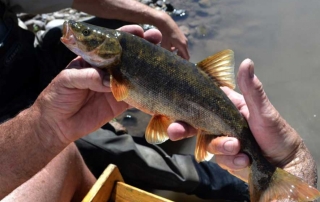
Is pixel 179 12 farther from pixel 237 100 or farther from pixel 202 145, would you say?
pixel 202 145

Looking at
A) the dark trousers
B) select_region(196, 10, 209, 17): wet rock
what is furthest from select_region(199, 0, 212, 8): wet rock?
the dark trousers

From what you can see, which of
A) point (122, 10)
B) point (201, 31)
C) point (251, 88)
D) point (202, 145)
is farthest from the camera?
point (201, 31)

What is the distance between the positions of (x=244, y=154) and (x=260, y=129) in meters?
0.17

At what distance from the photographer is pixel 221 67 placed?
2152 mm

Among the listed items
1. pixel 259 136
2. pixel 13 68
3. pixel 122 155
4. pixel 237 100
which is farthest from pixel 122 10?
pixel 259 136

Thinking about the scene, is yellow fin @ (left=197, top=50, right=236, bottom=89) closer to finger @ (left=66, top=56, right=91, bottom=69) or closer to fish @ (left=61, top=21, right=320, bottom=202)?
fish @ (left=61, top=21, right=320, bottom=202)

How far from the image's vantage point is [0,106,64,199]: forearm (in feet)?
8.45

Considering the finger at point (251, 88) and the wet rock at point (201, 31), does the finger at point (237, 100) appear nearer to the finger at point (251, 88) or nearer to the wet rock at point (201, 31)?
the finger at point (251, 88)

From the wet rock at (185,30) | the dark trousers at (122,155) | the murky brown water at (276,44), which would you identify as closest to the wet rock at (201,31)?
the murky brown water at (276,44)

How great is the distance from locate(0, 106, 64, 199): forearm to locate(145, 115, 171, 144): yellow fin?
676 millimetres

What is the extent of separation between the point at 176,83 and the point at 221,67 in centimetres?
26

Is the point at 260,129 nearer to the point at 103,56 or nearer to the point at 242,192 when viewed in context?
the point at 103,56

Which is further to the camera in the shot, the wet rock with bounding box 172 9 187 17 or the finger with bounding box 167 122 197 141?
the wet rock with bounding box 172 9 187 17

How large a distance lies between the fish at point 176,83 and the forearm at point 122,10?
82.7 inches
